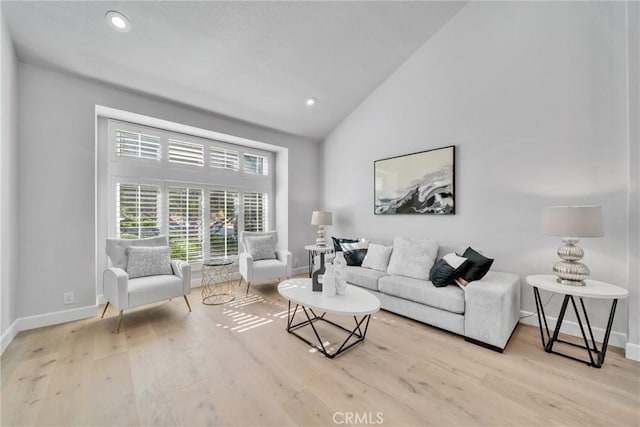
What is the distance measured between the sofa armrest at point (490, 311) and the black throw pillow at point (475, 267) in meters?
0.07

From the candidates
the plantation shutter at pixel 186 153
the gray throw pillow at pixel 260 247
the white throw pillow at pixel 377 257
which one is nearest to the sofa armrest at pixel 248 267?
the gray throw pillow at pixel 260 247

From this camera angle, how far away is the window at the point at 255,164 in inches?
187

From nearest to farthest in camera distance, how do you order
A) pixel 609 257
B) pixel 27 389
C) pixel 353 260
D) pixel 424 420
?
pixel 424 420
pixel 27 389
pixel 609 257
pixel 353 260

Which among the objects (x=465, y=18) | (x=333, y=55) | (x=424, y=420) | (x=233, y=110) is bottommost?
(x=424, y=420)

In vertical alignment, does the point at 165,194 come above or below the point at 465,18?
below

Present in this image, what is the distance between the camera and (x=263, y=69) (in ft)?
11.0

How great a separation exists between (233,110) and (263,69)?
86cm

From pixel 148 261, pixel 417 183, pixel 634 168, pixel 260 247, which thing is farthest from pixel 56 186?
pixel 634 168

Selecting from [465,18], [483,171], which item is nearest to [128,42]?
[465,18]

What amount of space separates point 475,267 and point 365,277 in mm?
1260

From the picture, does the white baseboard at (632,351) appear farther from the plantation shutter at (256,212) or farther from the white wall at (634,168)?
the plantation shutter at (256,212)

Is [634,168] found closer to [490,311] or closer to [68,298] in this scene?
[490,311]

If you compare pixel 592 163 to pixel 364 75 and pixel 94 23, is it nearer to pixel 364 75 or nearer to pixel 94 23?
pixel 364 75

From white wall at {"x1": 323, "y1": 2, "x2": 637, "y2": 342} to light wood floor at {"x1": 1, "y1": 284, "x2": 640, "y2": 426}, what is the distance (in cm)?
104
